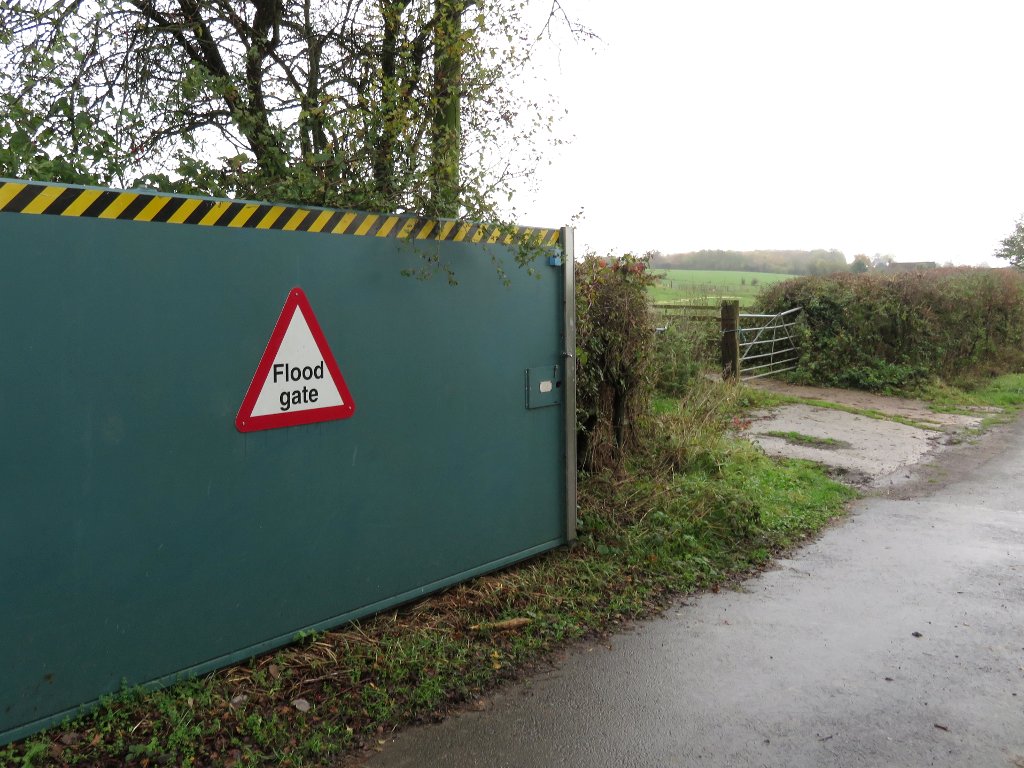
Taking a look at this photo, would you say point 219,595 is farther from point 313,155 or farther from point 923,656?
point 923,656

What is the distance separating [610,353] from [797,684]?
134 inches

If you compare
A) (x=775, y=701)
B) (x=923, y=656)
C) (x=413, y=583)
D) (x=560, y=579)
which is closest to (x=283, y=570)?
(x=413, y=583)

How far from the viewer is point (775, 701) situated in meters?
3.64

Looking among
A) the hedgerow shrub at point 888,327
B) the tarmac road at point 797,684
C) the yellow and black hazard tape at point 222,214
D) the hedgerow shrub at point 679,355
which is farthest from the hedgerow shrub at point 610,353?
the hedgerow shrub at point 888,327

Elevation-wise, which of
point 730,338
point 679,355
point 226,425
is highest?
point 226,425

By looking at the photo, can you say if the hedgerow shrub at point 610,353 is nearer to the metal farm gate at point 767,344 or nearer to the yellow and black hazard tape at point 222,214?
the yellow and black hazard tape at point 222,214

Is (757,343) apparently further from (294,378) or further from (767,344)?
(294,378)

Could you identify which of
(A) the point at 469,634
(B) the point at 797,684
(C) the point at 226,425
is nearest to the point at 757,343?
(B) the point at 797,684

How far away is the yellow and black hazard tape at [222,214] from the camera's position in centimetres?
289

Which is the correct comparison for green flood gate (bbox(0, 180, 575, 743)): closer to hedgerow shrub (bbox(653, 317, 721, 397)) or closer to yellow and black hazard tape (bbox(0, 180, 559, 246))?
yellow and black hazard tape (bbox(0, 180, 559, 246))

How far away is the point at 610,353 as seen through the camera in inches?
264

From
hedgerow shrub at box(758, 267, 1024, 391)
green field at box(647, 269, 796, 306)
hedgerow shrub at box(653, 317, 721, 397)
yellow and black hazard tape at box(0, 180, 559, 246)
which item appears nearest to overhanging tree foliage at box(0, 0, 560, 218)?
yellow and black hazard tape at box(0, 180, 559, 246)

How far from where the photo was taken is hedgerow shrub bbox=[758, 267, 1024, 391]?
15888 mm

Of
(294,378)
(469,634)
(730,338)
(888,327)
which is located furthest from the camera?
(888,327)
